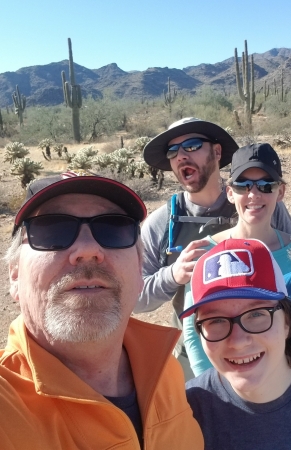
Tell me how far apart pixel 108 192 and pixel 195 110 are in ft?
121

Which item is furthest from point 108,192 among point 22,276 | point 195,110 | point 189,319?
point 195,110

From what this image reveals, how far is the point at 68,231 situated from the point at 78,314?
→ 0.31 meters

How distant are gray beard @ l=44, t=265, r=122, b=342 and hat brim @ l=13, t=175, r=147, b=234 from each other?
0.99 ft

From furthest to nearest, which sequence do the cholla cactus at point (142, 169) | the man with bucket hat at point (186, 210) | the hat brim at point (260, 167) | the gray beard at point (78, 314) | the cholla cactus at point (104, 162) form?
the cholla cactus at point (104, 162) → the cholla cactus at point (142, 169) → the man with bucket hat at point (186, 210) → the hat brim at point (260, 167) → the gray beard at point (78, 314)

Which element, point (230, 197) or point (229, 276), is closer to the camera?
point (229, 276)

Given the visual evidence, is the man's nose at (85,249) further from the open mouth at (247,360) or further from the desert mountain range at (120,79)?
the desert mountain range at (120,79)

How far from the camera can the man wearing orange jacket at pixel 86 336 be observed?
1.33m

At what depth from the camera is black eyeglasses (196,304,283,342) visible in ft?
5.18

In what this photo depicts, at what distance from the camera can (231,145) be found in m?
3.01

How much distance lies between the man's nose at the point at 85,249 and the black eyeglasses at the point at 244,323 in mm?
449

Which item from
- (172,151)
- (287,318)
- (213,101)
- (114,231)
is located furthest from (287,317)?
(213,101)

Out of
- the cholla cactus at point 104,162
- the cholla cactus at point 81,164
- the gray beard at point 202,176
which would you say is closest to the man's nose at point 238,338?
the gray beard at point 202,176

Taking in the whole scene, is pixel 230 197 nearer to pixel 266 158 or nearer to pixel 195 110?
pixel 266 158

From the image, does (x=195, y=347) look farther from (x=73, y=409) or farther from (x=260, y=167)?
(x=260, y=167)
